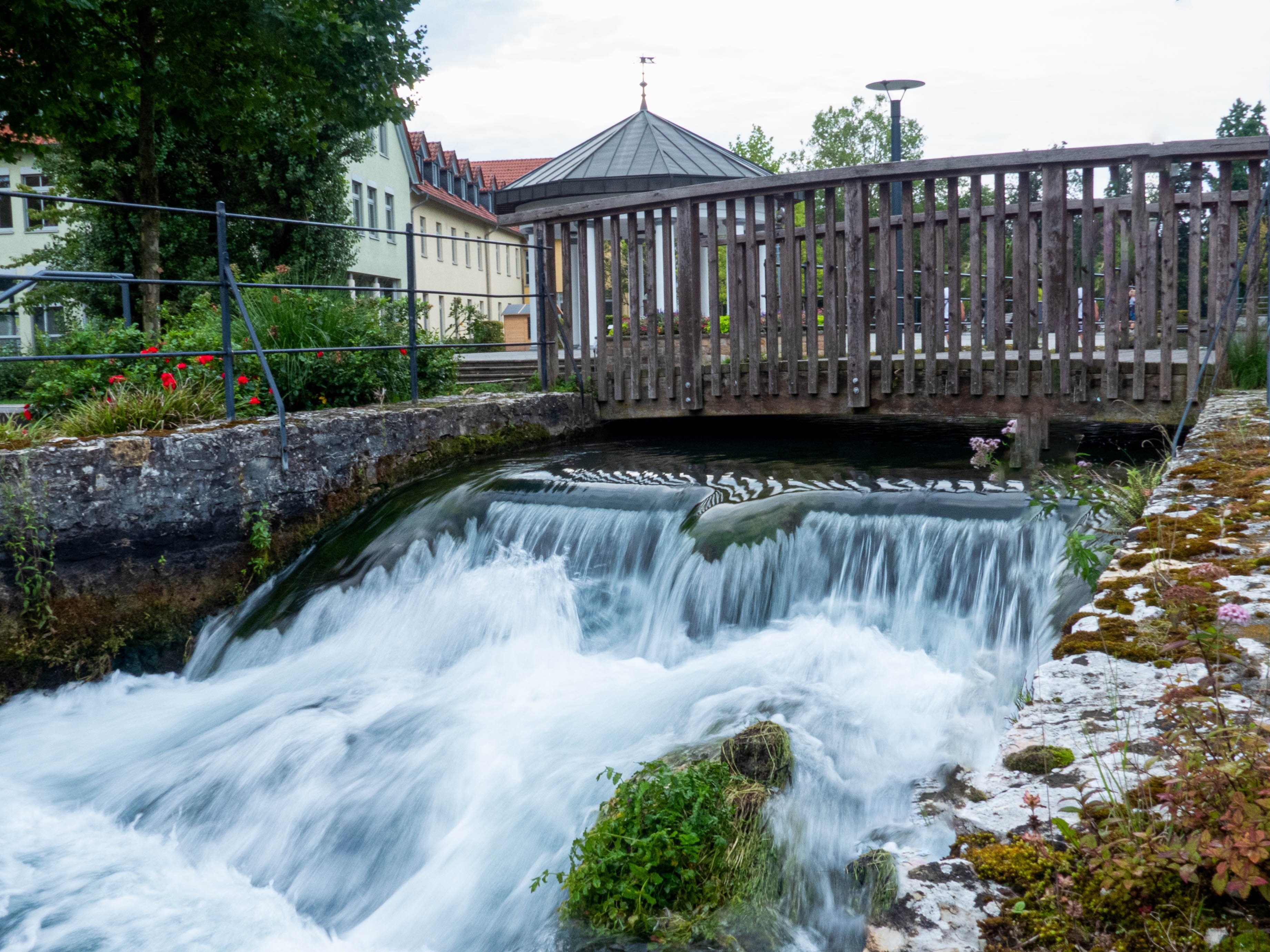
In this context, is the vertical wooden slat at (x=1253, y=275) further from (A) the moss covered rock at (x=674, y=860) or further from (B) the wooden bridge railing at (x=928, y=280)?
(A) the moss covered rock at (x=674, y=860)

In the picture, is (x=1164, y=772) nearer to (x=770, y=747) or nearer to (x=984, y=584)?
(x=770, y=747)

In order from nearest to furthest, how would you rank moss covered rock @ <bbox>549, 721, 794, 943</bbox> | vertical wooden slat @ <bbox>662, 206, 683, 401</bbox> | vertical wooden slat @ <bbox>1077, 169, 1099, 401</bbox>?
moss covered rock @ <bbox>549, 721, 794, 943</bbox>, vertical wooden slat @ <bbox>1077, 169, 1099, 401</bbox>, vertical wooden slat @ <bbox>662, 206, 683, 401</bbox>

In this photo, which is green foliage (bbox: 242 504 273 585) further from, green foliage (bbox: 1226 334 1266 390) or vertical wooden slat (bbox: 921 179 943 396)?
green foliage (bbox: 1226 334 1266 390)

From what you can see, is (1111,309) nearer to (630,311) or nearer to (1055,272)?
(1055,272)

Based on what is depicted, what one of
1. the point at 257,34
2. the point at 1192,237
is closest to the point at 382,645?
the point at 1192,237

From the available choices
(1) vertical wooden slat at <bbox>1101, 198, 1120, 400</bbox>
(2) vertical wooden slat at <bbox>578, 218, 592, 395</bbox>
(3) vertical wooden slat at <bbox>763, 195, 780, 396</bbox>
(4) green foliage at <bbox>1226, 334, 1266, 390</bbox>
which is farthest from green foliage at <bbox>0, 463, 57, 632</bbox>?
(4) green foliage at <bbox>1226, 334, 1266, 390</bbox>

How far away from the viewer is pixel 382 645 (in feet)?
19.3

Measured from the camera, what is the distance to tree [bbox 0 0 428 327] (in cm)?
1034

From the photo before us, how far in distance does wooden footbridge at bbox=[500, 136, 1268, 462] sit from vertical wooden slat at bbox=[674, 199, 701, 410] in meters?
0.02

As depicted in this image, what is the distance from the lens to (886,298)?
796cm

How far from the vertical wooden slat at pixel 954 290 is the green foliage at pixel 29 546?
5953mm

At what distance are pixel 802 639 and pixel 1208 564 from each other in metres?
2.57

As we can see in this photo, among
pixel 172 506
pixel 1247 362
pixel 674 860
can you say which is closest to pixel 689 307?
pixel 1247 362

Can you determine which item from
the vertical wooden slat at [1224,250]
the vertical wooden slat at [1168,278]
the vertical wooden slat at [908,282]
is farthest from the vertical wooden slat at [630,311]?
the vertical wooden slat at [1224,250]
